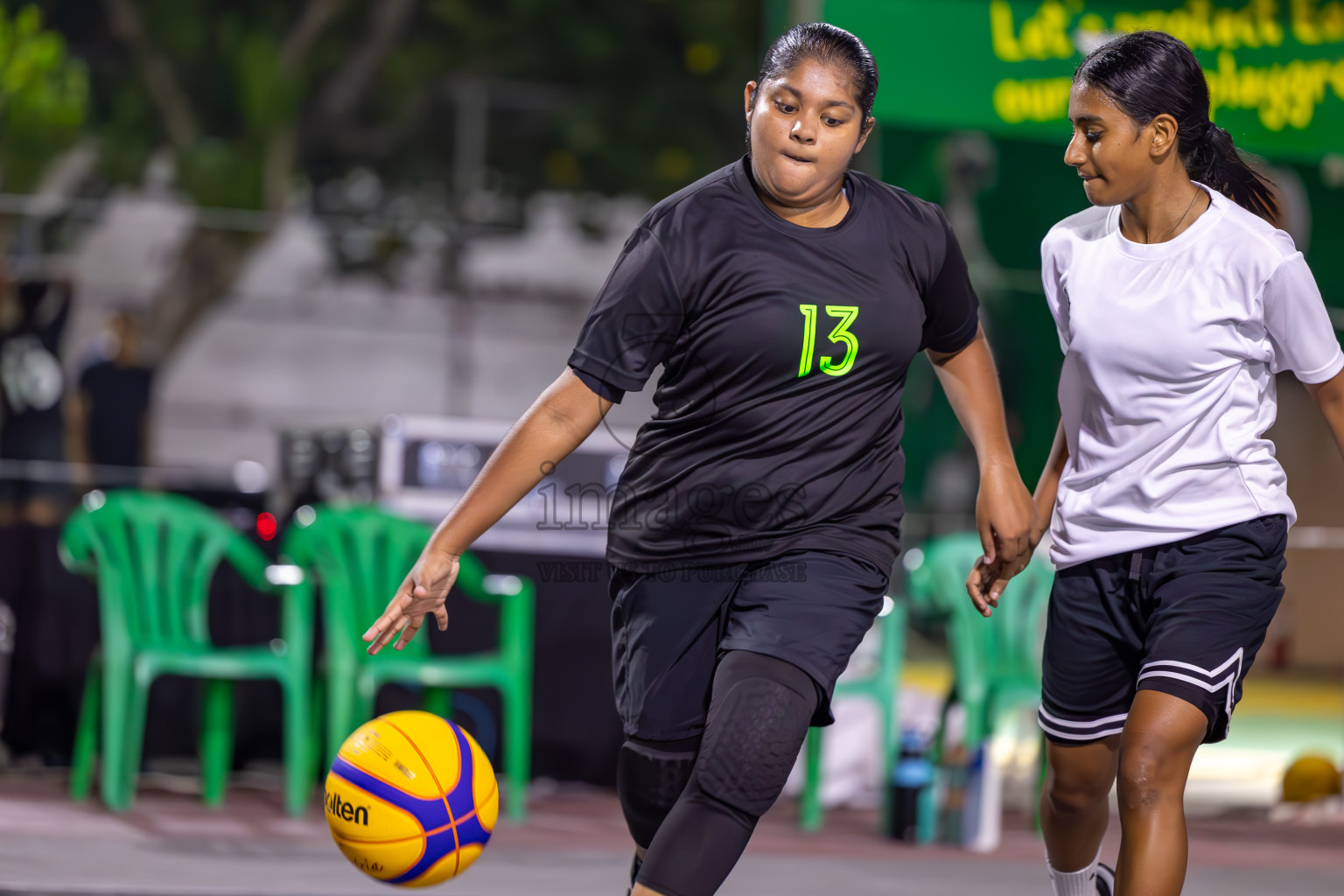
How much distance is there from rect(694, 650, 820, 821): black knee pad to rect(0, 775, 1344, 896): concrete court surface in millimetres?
1960

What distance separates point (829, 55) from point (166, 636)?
3.98 m

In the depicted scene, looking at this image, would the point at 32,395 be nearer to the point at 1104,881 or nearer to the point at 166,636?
the point at 166,636

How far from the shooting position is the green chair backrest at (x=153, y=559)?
584 cm

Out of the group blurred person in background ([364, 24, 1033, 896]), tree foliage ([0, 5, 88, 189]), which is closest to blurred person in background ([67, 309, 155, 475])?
tree foliage ([0, 5, 88, 189])

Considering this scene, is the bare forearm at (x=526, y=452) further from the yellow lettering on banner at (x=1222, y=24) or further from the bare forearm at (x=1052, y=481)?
the yellow lettering on banner at (x=1222, y=24)

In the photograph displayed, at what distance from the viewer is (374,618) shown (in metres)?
6.06

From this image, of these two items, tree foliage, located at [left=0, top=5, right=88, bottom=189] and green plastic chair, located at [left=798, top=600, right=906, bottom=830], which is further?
tree foliage, located at [left=0, top=5, right=88, bottom=189]

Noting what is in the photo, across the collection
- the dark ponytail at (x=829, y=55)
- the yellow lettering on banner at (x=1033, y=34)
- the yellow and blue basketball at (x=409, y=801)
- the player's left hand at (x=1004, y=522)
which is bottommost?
the yellow and blue basketball at (x=409, y=801)

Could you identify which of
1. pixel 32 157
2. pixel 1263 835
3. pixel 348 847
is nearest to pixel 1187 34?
pixel 1263 835

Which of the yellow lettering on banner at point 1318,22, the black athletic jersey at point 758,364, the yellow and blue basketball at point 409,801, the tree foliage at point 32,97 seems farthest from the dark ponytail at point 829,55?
the tree foliage at point 32,97

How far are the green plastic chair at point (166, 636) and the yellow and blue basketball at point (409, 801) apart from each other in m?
2.53

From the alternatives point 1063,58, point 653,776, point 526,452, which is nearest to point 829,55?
point 526,452

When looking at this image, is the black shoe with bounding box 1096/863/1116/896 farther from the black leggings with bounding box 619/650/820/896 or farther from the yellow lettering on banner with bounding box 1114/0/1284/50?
the yellow lettering on banner with bounding box 1114/0/1284/50

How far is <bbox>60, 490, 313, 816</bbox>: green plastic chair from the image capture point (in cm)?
573
